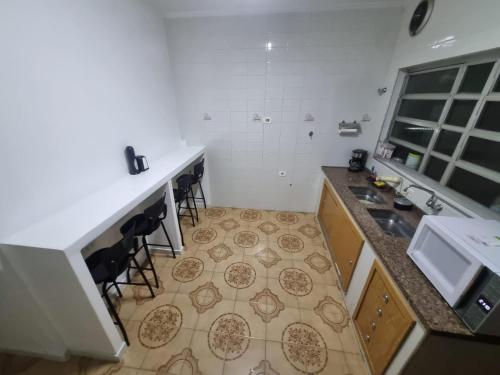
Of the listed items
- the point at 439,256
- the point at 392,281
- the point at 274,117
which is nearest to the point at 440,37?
the point at 274,117

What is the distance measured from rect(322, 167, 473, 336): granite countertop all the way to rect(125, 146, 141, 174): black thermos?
2067mm

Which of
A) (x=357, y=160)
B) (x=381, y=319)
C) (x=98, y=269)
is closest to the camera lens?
(x=381, y=319)

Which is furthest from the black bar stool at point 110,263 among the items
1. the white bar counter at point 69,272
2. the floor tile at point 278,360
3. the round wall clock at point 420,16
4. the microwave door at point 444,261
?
the round wall clock at point 420,16

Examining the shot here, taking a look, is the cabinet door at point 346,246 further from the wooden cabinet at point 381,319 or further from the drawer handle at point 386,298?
the drawer handle at point 386,298

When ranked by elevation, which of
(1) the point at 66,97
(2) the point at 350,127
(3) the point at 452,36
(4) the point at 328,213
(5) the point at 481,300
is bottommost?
(4) the point at 328,213

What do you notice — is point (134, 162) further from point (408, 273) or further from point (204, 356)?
point (408, 273)

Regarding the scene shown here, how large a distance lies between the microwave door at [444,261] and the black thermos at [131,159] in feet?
7.53

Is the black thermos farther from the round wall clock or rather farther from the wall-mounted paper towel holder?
the round wall clock

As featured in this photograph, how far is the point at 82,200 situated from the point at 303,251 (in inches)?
87.5

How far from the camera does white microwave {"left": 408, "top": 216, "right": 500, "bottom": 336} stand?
75 centimetres

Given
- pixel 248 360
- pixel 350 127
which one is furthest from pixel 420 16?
Answer: pixel 248 360

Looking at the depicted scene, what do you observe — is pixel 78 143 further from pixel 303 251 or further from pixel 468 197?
pixel 468 197

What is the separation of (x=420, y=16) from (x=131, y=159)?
3.02m

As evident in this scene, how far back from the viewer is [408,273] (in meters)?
1.06
